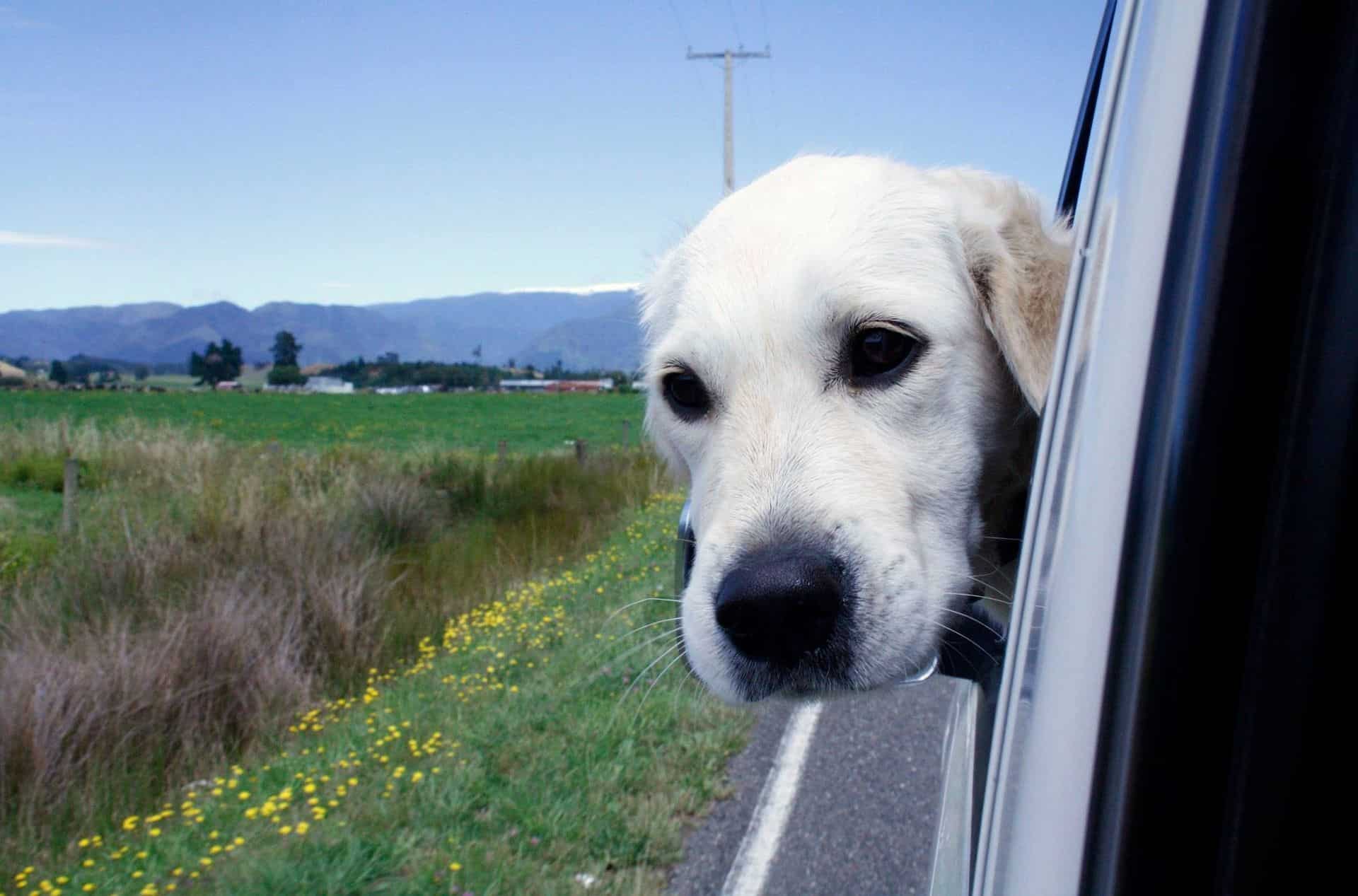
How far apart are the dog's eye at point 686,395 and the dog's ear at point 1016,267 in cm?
70

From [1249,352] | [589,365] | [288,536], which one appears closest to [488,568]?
[288,536]

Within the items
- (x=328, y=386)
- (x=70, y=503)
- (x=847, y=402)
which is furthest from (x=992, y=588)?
(x=328, y=386)

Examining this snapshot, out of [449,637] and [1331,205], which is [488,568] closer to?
[449,637]

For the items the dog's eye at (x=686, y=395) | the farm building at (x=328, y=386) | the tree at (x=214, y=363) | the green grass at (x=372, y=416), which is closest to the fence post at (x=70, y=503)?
the green grass at (x=372, y=416)

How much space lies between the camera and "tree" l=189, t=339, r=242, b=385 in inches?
2100

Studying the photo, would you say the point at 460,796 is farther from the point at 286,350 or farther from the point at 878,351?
the point at 286,350

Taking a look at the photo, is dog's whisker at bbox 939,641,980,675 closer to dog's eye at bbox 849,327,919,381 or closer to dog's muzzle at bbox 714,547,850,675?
dog's muzzle at bbox 714,547,850,675

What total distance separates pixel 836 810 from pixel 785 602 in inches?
113

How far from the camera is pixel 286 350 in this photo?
5772 cm

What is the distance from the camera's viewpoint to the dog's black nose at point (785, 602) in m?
1.83

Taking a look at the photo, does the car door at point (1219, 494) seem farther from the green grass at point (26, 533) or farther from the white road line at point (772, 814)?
the green grass at point (26, 533)

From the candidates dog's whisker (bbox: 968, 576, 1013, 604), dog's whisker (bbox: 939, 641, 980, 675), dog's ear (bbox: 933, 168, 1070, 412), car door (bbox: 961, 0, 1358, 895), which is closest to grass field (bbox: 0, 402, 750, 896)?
dog's whisker (bbox: 939, 641, 980, 675)

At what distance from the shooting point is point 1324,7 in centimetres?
79

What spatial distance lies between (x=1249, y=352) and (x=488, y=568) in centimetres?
1086
